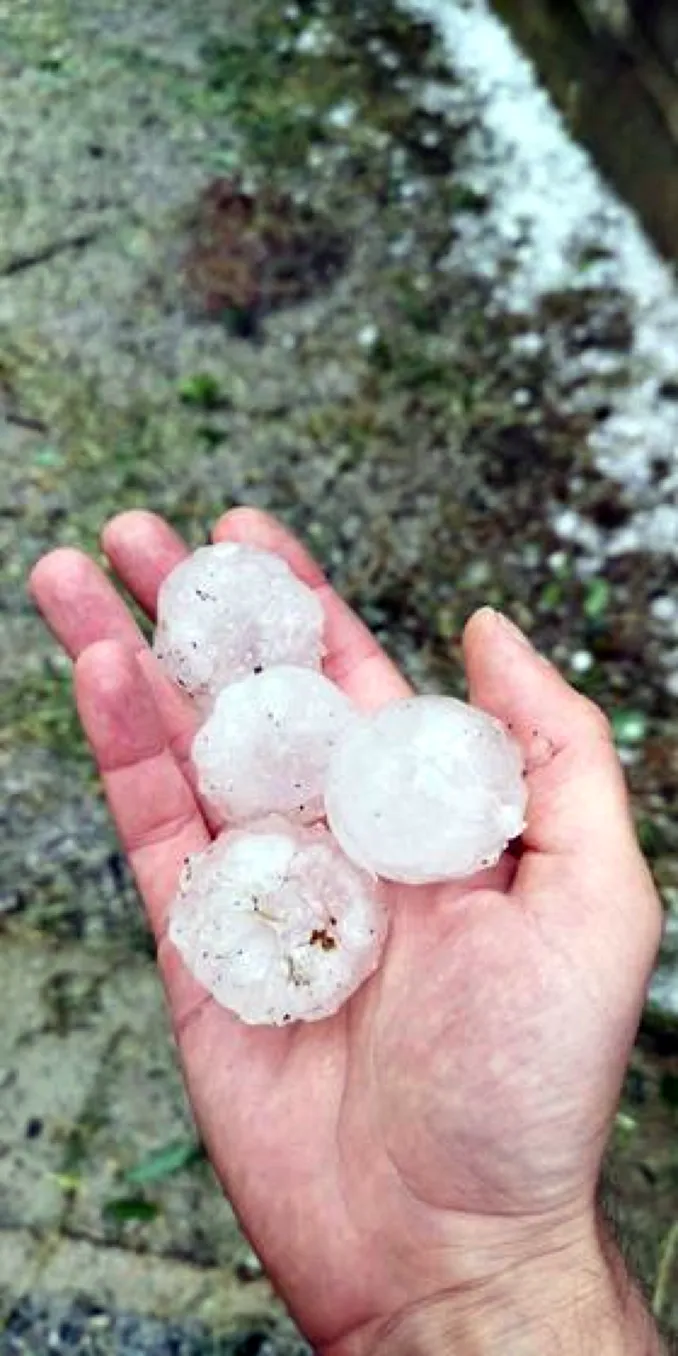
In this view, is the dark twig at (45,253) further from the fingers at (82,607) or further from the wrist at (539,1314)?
the wrist at (539,1314)

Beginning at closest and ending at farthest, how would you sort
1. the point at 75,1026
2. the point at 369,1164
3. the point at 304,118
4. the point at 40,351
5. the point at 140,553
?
the point at 369,1164, the point at 140,553, the point at 75,1026, the point at 40,351, the point at 304,118

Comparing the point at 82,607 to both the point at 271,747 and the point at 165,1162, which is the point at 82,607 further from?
the point at 165,1162

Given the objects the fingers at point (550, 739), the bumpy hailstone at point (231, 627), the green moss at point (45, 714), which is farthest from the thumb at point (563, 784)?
the green moss at point (45, 714)

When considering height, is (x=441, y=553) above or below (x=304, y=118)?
below

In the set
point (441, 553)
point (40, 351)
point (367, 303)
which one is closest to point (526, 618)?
point (441, 553)

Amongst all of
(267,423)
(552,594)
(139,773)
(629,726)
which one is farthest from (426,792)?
(267,423)

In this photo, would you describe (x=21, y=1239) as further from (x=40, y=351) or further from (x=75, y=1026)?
(x=40, y=351)

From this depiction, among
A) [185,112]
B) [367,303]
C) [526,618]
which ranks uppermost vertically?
[185,112]
